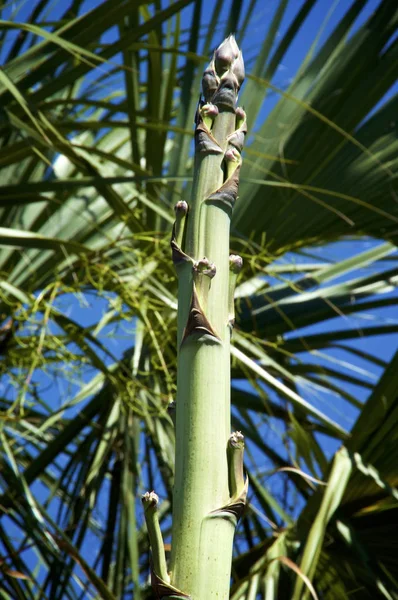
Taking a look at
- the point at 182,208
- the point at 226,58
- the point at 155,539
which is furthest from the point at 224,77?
the point at 155,539

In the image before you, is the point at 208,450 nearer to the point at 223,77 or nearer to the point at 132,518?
the point at 223,77

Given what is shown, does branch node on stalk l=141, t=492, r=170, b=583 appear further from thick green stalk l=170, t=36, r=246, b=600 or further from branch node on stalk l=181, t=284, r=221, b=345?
branch node on stalk l=181, t=284, r=221, b=345

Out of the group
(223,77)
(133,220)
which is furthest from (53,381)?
(223,77)

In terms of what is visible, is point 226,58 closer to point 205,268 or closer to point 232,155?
point 232,155

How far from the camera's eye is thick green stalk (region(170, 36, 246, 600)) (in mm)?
643

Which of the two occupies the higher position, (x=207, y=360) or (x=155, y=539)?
(x=207, y=360)

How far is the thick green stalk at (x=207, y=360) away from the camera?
643 millimetres

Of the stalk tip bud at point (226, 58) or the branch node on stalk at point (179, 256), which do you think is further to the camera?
the stalk tip bud at point (226, 58)

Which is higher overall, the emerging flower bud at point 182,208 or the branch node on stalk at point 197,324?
the emerging flower bud at point 182,208

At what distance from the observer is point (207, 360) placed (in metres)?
0.70

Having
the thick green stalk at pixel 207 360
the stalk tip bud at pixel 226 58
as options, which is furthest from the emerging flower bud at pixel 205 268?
the stalk tip bud at pixel 226 58

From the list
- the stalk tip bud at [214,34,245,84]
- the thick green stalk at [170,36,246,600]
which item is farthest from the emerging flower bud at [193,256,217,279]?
the stalk tip bud at [214,34,245,84]

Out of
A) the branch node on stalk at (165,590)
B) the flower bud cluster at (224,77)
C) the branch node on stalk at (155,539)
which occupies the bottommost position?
the branch node on stalk at (165,590)

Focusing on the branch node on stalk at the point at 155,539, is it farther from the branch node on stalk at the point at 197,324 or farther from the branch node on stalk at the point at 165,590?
the branch node on stalk at the point at 197,324
